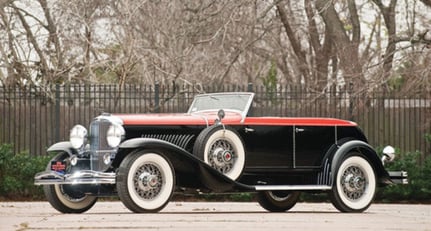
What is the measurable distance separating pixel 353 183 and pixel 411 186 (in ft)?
21.1

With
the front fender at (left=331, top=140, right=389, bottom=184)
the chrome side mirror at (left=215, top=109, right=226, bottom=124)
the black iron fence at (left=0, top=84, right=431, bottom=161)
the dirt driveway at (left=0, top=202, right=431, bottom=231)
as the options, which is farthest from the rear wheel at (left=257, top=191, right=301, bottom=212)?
the black iron fence at (left=0, top=84, right=431, bottom=161)

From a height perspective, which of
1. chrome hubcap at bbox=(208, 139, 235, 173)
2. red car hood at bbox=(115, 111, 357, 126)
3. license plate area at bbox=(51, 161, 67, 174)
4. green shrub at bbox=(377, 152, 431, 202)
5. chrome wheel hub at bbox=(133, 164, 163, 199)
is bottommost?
green shrub at bbox=(377, 152, 431, 202)

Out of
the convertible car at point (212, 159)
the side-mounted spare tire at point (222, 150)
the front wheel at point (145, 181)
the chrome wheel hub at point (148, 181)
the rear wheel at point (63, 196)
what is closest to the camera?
the front wheel at point (145, 181)

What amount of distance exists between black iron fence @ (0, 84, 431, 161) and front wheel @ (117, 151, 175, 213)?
866 cm

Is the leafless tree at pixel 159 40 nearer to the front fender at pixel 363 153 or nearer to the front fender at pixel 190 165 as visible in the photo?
the front fender at pixel 363 153

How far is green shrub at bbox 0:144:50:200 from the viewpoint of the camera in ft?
70.7

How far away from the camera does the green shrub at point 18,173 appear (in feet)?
70.7

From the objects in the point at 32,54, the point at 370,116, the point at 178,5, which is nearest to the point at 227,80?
the point at 178,5

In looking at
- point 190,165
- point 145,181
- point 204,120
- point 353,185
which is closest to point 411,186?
point 353,185

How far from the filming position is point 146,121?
574 inches

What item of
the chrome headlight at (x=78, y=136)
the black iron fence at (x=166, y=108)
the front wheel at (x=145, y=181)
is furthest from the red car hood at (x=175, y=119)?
the black iron fence at (x=166, y=108)

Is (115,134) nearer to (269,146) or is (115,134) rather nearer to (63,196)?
(63,196)

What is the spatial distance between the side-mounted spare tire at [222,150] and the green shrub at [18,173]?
768 cm

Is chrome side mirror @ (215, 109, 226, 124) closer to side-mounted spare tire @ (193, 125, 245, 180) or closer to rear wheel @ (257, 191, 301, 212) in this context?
side-mounted spare tire @ (193, 125, 245, 180)
